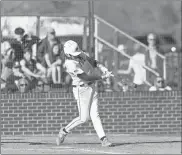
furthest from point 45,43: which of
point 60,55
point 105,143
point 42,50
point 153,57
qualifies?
point 105,143

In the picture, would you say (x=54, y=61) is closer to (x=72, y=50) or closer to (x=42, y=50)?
(x=42, y=50)

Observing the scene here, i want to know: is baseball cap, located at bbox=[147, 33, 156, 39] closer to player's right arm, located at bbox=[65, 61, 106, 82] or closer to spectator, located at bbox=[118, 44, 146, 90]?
spectator, located at bbox=[118, 44, 146, 90]

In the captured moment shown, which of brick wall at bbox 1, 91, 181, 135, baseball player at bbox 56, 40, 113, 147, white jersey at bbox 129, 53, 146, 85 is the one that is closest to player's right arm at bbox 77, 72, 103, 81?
baseball player at bbox 56, 40, 113, 147

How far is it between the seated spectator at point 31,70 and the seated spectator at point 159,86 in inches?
89.4

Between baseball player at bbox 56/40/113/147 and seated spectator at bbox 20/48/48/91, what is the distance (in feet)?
9.07

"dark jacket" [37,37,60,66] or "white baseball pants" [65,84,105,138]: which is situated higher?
"dark jacket" [37,37,60,66]

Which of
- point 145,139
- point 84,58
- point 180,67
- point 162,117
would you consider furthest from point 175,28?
point 84,58

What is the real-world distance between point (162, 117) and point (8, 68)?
3313 mm

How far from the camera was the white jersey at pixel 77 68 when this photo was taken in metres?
11.5

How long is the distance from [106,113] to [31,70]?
70.0 inches

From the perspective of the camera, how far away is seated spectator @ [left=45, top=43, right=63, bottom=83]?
14516 millimetres

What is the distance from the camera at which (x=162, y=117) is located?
1442 cm

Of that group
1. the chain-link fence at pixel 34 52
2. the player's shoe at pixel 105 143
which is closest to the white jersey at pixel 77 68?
the player's shoe at pixel 105 143

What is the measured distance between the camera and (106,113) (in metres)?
14.3
